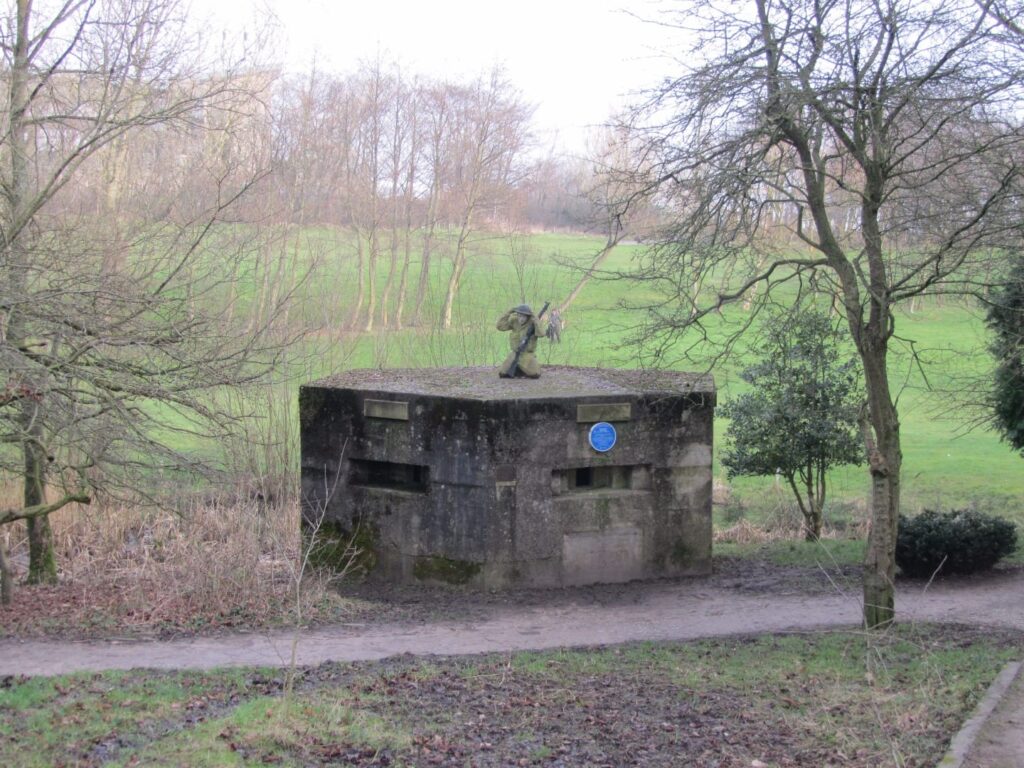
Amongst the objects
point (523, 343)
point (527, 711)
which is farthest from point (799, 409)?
point (527, 711)

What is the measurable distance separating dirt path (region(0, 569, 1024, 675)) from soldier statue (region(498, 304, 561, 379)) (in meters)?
2.88

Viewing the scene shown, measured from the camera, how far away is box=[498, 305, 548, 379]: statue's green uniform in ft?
44.4

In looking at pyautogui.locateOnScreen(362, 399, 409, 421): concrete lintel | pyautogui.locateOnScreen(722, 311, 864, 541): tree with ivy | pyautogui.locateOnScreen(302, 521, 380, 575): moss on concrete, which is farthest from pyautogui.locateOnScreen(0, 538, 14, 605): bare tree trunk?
pyautogui.locateOnScreen(722, 311, 864, 541): tree with ivy

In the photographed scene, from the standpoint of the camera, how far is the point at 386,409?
41.7 feet

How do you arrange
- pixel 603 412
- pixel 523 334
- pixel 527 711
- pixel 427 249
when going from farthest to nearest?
pixel 427 249 < pixel 523 334 < pixel 603 412 < pixel 527 711

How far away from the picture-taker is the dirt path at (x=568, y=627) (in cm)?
952

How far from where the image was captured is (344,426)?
13.1 m

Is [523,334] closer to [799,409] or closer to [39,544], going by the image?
[799,409]

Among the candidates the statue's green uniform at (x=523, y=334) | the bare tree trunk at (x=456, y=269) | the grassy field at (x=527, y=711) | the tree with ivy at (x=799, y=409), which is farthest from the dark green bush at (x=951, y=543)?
the bare tree trunk at (x=456, y=269)

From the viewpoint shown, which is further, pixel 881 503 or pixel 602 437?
pixel 602 437

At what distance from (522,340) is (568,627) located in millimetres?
3921

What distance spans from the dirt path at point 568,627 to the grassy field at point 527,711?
793 mm

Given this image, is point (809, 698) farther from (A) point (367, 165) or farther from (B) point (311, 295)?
(A) point (367, 165)

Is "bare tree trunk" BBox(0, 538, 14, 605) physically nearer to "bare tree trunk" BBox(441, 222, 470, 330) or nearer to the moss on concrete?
the moss on concrete
